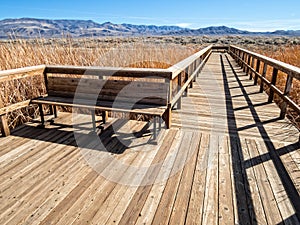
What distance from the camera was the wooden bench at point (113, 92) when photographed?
2.66 m

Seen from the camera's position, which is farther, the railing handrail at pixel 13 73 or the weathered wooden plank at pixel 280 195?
A: the railing handrail at pixel 13 73

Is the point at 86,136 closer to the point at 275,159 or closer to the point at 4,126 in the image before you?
the point at 4,126

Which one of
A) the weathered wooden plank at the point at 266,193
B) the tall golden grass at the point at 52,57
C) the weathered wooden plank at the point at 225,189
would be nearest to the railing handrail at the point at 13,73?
the tall golden grass at the point at 52,57

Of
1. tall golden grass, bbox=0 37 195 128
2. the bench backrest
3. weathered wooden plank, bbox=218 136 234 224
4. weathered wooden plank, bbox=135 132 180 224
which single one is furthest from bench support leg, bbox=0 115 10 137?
weathered wooden plank, bbox=218 136 234 224

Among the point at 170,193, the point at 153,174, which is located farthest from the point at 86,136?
the point at 170,193

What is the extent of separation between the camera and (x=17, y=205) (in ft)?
5.62

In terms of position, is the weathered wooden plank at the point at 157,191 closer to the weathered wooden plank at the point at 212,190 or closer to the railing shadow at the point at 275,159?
the weathered wooden plank at the point at 212,190

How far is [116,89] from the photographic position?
2.87m

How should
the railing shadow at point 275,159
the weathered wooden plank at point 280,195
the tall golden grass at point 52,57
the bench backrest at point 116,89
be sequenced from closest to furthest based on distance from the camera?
the weathered wooden plank at point 280,195 < the railing shadow at point 275,159 < the bench backrest at point 116,89 < the tall golden grass at point 52,57

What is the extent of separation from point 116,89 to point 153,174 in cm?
123

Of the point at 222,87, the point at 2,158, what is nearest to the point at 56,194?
the point at 2,158

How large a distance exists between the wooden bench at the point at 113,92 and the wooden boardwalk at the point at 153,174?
0.35 m

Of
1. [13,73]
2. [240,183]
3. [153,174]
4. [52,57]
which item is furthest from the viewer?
[52,57]

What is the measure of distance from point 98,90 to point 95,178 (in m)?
1.26
